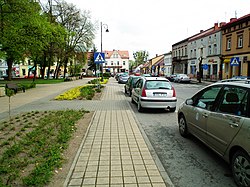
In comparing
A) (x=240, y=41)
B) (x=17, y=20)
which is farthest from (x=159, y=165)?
(x=240, y=41)

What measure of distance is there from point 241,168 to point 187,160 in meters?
1.31

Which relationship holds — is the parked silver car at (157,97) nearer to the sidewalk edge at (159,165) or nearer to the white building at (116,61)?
the sidewalk edge at (159,165)

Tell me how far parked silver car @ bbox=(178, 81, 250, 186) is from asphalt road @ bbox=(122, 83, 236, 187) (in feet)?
1.09

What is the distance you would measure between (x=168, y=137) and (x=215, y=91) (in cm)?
210

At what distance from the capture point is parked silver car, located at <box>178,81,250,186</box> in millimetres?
3344

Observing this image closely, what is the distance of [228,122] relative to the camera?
3.75 metres

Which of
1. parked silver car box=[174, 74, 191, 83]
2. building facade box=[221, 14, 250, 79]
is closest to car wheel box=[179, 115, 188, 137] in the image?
building facade box=[221, 14, 250, 79]

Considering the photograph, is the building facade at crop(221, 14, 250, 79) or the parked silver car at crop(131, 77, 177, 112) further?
the building facade at crop(221, 14, 250, 79)

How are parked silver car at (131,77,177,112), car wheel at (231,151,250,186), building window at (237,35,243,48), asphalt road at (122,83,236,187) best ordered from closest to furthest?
car wheel at (231,151,250,186) → asphalt road at (122,83,236,187) → parked silver car at (131,77,177,112) → building window at (237,35,243,48)

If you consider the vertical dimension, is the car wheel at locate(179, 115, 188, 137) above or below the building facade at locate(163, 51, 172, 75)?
below

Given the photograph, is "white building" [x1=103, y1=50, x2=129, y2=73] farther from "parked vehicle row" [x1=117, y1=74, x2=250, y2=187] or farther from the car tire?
"parked vehicle row" [x1=117, y1=74, x2=250, y2=187]

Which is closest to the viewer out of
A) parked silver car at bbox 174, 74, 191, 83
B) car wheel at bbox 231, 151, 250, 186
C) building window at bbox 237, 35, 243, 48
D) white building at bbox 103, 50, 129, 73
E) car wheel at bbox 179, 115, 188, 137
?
car wheel at bbox 231, 151, 250, 186

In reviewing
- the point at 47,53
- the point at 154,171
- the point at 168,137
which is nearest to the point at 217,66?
the point at 47,53

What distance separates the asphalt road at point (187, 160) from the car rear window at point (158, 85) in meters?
2.90
